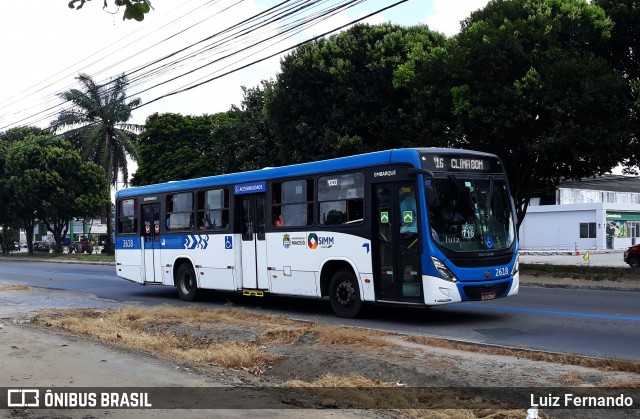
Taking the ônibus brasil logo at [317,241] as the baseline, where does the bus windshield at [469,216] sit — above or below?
above

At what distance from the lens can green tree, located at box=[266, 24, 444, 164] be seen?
80.6ft

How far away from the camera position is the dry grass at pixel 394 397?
6.14 metres

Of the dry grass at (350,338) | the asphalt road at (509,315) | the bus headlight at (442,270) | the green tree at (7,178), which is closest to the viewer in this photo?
the dry grass at (350,338)

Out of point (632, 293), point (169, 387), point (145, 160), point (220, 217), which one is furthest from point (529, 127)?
point (145, 160)

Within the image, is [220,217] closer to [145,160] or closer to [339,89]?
[339,89]

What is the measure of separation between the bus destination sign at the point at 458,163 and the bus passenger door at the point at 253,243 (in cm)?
450

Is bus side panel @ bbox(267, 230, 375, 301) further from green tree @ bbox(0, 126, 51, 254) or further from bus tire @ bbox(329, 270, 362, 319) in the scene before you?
green tree @ bbox(0, 126, 51, 254)

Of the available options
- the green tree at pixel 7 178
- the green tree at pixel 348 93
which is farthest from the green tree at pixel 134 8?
the green tree at pixel 7 178

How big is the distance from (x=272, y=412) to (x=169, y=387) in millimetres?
1493

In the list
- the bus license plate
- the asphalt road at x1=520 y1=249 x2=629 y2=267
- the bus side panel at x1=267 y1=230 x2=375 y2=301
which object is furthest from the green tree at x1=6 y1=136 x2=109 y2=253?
the bus license plate

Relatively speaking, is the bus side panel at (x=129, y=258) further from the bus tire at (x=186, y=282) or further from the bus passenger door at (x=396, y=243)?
the bus passenger door at (x=396, y=243)

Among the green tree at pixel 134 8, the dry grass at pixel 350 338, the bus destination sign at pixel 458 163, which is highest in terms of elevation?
the green tree at pixel 134 8

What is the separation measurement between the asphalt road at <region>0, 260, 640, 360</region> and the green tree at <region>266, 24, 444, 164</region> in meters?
8.65

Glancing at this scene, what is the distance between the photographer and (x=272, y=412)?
5.91 metres
